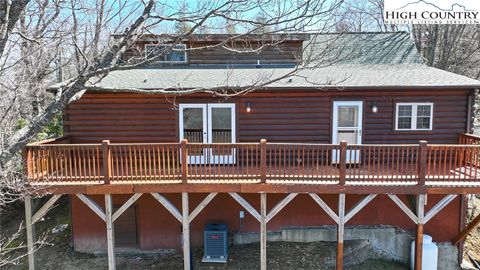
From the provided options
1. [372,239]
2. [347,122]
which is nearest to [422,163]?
[347,122]

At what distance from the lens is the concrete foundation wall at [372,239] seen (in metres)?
9.69

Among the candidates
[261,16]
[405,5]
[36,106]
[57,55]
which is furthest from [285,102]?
[36,106]

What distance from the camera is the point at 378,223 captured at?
32.4ft

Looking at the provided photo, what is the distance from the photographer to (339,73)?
35.8 feet

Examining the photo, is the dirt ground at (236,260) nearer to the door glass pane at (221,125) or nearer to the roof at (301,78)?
the door glass pane at (221,125)

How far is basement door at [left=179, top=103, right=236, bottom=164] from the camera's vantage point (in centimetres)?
961

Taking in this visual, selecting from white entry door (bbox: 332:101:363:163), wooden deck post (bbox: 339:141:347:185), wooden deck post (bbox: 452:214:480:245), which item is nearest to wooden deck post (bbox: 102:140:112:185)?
wooden deck post (bbox: 339:141:347:185)

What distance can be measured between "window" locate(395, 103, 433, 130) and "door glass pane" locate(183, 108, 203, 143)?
218 inches

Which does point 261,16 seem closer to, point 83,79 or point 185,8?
point 185,8

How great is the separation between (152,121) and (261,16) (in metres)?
4.08

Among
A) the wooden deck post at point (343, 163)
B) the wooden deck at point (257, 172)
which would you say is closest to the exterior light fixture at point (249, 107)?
the wooden deck at point (257, 172)

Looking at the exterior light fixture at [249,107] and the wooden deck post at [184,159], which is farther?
the exterior light fixture at [249,107]

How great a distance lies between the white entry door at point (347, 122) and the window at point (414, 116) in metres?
1.10

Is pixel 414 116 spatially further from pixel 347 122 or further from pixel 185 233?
pixel 185 233
